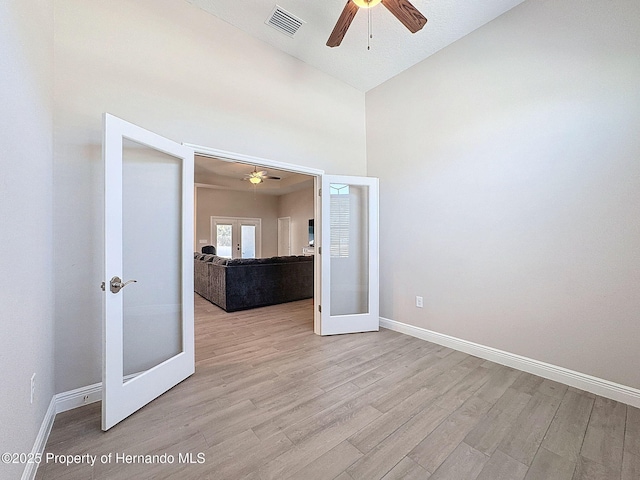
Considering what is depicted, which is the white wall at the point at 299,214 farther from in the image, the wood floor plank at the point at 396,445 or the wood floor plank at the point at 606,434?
the wood floor plank at the point at 606,434

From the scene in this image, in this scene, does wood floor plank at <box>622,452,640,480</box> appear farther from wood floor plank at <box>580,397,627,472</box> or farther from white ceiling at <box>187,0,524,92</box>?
white ceiling at <box>187,0,524,92</box>

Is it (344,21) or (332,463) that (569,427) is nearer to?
(332,463)

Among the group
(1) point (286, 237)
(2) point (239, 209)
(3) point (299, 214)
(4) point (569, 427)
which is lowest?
(4) point (569, 427)

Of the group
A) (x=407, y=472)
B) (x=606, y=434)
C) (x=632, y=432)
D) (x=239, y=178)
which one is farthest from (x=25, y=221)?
(x=239, y=178)

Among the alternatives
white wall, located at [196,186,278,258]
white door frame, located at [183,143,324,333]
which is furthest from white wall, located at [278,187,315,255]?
white door frame, located at [183,143,324,333]

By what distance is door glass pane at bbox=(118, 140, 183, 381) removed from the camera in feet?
6.63

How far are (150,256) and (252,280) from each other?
8.93 ft

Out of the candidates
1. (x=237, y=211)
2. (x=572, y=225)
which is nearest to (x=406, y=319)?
(x=572, y=225)

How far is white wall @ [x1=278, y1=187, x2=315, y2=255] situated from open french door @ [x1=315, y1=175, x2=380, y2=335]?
16.4 feet

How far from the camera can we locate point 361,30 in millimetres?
2805

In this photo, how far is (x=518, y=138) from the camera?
2.51 m

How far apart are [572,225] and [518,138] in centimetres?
92

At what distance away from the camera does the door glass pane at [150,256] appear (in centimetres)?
202

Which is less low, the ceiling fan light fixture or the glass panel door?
the ceiling fan light fixture
